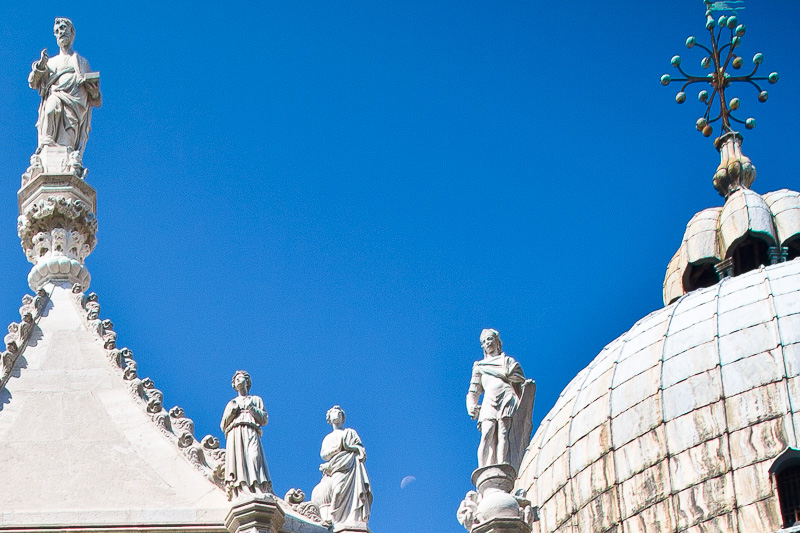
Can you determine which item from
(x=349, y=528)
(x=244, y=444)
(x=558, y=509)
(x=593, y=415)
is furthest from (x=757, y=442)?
(x=244, y=444)

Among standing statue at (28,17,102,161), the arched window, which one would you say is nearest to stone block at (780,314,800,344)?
the arched window

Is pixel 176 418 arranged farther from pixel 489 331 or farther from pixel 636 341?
pixel 636 341

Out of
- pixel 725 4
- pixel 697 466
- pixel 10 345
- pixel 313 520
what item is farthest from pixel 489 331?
pixel 725 4

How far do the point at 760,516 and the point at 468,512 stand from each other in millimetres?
24202

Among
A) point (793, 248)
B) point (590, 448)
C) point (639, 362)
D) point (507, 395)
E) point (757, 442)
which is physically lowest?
point (507, 395)

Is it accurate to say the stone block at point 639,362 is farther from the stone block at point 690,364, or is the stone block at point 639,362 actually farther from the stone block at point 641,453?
the stone block at point 641,453

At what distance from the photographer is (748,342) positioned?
50.8 m

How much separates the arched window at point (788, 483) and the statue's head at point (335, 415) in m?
23.6

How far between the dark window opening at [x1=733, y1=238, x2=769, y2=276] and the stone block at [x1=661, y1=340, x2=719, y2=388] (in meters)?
5.85

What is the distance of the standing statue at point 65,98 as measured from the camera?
3078 centimetres

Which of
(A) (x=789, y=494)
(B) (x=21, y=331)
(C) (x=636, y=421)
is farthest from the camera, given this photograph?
(C) (x=636, y=421)

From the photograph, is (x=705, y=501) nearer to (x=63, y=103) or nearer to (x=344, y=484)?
(x=63, y=103)

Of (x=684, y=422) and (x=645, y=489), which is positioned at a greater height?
(x=684, y=422)

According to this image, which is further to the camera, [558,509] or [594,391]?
[594,391]
